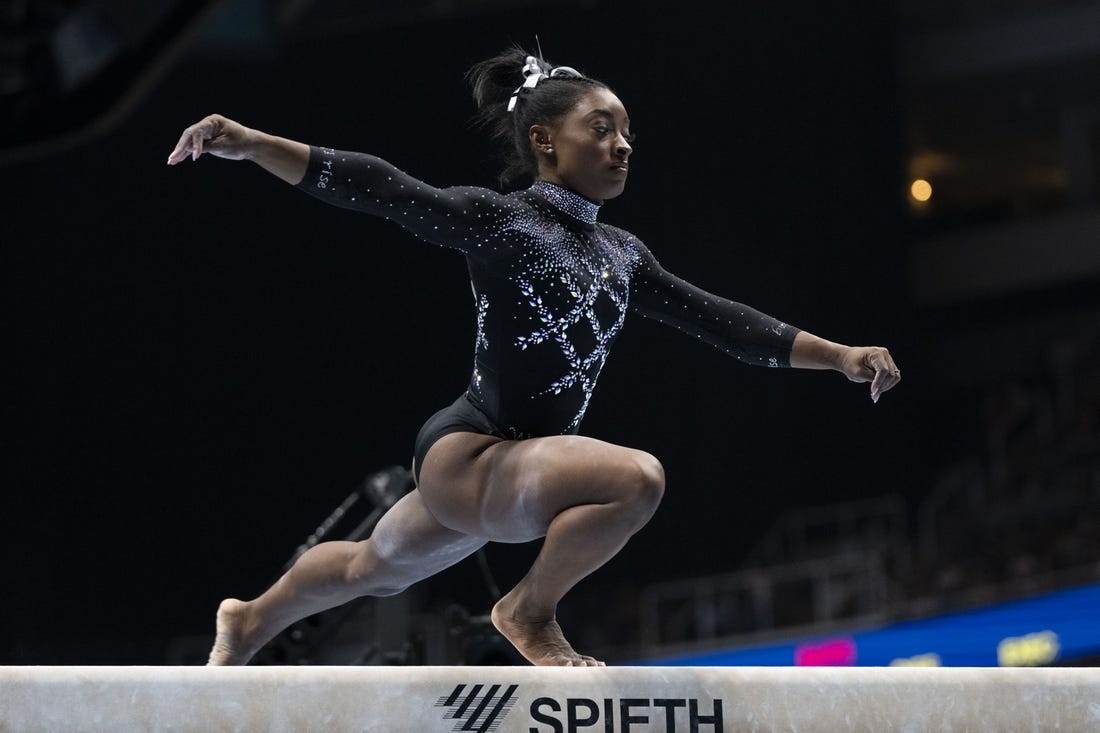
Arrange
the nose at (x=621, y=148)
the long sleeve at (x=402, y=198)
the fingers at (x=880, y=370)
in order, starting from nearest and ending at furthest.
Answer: the long sleeve at (x=402, y=198), the fingers at (x=880, y=370), the nose at (x=621, y=148)

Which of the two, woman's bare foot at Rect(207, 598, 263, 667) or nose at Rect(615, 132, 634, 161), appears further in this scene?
woman's bare foot at Rect(207, 598, 263, 667)

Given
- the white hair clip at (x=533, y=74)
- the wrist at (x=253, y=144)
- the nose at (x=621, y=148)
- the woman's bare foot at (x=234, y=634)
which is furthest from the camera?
the woman's bare foot at (x=234, y=634)

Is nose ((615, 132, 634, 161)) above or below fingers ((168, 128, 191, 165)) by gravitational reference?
above

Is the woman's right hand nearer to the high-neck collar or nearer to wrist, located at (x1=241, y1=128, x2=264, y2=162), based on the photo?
wrist, located at (x1=241, y1=128, x2=264, y2=162)

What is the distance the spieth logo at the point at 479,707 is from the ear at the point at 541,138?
4.05 ft

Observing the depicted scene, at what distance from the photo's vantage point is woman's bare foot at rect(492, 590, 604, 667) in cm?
273

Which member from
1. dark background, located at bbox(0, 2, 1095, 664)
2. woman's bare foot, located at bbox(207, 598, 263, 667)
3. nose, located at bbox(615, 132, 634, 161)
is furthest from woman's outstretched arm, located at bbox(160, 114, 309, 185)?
dark background, located at bbox(0, 2, 1095, 664)

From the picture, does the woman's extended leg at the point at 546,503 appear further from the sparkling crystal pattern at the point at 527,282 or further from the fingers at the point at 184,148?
the fingers at the point at 184,148

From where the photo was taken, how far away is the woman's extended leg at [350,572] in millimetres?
3016

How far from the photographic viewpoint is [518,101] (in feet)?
10.3

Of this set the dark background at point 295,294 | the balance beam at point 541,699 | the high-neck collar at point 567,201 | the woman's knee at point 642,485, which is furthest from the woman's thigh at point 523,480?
the dark background at point 295,294

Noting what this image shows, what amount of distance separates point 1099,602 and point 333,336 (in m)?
6.10

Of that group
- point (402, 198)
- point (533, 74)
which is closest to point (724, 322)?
point (533, 74)

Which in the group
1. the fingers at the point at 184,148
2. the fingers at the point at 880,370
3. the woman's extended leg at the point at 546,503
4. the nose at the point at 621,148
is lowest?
the woman's extended leg at the point at 546,503
